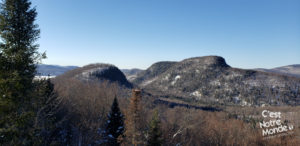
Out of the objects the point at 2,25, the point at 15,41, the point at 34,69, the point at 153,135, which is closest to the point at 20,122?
the point at 34,69

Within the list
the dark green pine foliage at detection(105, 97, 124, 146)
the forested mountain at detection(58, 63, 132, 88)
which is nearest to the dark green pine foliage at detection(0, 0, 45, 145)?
the dark green pine foliage at detection(105, 97, 124, 146)

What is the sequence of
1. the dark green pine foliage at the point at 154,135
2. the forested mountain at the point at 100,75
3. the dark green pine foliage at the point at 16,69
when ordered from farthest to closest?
the forested mountain at the point at 100,75 → the dark green pine foliage at the point at 154,135 → the dark green pine foliage at the point at 16,69

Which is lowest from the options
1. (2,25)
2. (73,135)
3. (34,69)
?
(73,135)

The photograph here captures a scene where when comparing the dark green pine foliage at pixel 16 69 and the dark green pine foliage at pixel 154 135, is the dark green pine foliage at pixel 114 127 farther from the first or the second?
the dark green pine foliage at pixel 16 69

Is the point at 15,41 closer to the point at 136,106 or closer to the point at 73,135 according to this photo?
the point at 136,106

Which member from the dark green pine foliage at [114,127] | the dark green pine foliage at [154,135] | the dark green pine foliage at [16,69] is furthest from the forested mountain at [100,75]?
the dark green pine foliage at [16,69]

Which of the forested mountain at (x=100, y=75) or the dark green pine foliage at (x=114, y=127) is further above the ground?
the forested mountain at (x=100, y=75)

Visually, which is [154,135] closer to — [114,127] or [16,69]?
[114,127]

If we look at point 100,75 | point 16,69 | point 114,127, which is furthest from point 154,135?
point 100,75
